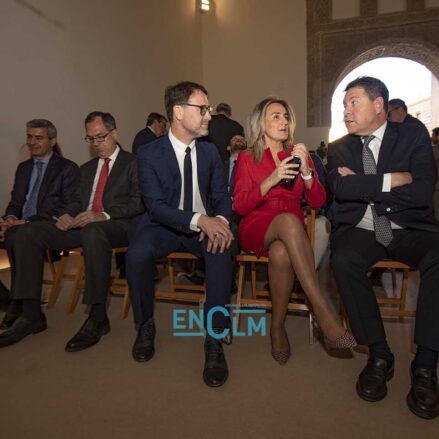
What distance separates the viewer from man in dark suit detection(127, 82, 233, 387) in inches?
76.4

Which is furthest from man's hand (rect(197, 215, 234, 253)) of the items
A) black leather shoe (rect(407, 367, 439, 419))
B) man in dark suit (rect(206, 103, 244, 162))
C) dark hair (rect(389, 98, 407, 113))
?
dark hair (rect(389, 98, 407, 113))

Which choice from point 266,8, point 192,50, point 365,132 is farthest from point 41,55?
point 266,8

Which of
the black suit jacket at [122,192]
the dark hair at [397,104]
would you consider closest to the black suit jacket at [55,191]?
the black suit jacket at [122,192]

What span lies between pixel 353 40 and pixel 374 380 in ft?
27.5

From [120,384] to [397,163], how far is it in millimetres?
1701

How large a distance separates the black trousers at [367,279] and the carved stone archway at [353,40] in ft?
23.3

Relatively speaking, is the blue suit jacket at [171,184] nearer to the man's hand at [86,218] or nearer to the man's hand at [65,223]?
the man's hand at [86,218]

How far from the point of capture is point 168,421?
149 centimetres

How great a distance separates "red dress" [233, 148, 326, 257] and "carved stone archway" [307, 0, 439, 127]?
6.83 m

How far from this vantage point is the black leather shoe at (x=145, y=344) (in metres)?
1.97

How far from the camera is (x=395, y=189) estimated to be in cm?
185

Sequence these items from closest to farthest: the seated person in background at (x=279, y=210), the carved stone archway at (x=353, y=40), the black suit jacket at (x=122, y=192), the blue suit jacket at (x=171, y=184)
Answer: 1. the seated person in background at (x=279, y=210)
2. the blue suit jacket at (x=171, y=184)
3. the black suit jacket at (x=122, y=192)
4. the carved stone archway at (x=353, y=40)

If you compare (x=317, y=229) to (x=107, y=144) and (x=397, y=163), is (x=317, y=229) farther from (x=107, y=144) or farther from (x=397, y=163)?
(x=107, y=144)

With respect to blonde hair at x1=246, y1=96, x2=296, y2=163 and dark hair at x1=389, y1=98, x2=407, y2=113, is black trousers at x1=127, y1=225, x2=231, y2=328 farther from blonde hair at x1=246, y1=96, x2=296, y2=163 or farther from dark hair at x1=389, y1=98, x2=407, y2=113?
dark hair at x1=389, y1=98, x2=407, y2=113
